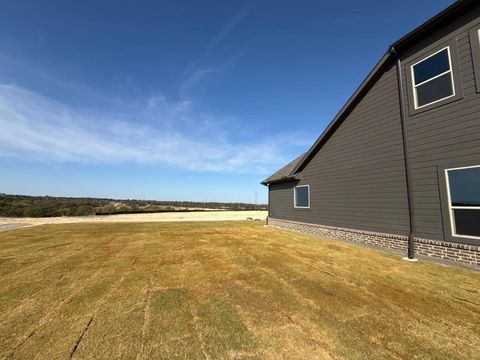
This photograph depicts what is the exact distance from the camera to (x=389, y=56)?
8133 mm

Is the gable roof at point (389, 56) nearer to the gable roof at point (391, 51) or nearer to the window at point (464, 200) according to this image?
the gable roof at point (391, 51)

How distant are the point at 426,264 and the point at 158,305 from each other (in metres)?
6.45

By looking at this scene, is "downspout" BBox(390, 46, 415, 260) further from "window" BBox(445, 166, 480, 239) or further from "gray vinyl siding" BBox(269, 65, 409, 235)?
"window" BBox(445, 166, 480, 239)

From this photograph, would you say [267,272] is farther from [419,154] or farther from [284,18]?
[284,18]

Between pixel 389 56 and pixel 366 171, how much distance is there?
3.88m

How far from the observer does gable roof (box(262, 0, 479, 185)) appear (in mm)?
6297

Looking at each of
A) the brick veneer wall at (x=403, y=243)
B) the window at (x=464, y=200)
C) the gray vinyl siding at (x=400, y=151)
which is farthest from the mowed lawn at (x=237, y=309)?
the gray vinyl siding at (x=400, y=151)

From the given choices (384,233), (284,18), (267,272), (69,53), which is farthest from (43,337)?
(284,18)

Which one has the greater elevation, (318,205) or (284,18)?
(284,18)

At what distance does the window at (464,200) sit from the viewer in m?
5.79

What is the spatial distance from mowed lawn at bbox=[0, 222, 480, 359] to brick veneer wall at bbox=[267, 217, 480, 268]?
0.47m

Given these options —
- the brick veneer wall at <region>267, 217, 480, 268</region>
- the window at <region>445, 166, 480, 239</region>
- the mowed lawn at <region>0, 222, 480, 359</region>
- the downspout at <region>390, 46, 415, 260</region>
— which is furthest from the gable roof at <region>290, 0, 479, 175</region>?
the mowed lawn at <region>0, 222, 480, 359</region>

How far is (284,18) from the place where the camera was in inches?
443

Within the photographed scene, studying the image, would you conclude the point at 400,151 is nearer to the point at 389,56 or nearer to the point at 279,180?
the point at 389,56
